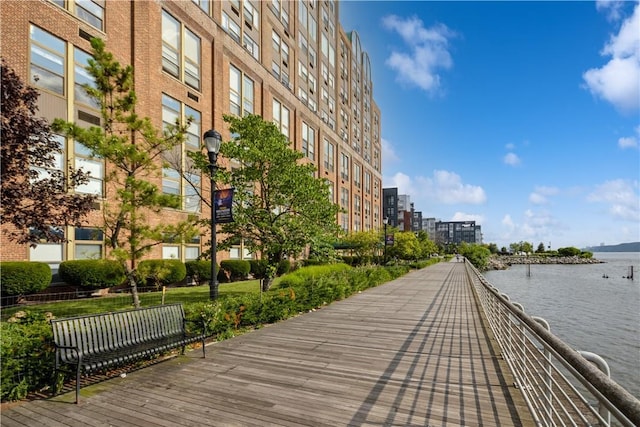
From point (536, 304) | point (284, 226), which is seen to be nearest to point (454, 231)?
point (536, 304)

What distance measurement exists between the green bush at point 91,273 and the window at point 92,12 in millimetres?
11273

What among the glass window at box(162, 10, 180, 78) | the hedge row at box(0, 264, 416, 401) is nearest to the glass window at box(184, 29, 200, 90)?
the glass window at box(162, 10, 180, 78)

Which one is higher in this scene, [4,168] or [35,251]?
[4,168]

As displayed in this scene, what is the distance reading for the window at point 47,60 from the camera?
1445 cm

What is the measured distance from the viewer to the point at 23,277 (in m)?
12.7

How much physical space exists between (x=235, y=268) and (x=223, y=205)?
15278 mm

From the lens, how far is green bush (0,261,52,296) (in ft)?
40.6

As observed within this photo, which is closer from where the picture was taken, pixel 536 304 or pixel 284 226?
pixel 284 226

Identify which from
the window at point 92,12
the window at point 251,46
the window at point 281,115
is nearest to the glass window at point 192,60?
the window at point 92,12

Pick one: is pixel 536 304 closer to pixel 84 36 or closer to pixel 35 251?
pixel 35 251

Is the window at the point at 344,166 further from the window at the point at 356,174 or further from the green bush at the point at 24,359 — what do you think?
the green bush at the point at 24,359

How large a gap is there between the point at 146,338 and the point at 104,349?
0.68m

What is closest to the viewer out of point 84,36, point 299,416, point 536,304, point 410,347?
point 299,416

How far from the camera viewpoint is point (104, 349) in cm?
512
